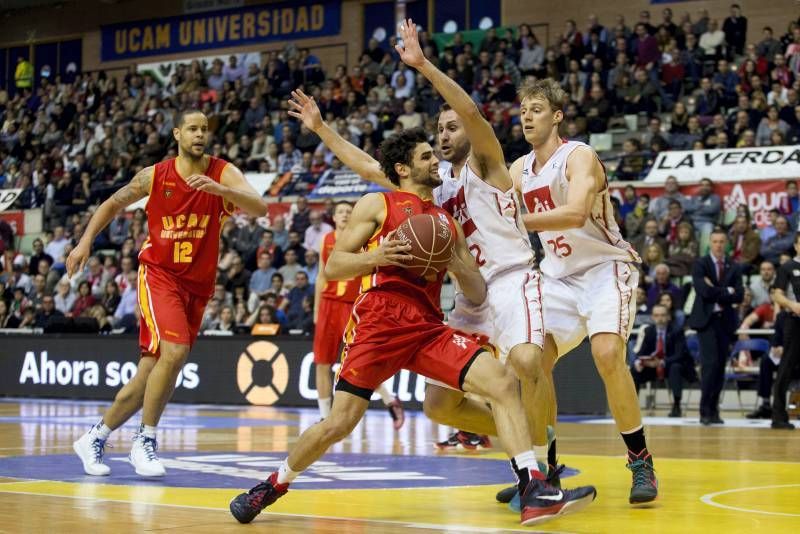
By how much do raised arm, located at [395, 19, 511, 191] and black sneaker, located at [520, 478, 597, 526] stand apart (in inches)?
64.2

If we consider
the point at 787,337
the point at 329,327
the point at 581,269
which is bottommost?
the point at 787,337

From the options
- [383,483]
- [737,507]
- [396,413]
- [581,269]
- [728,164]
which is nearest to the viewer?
[737,507]

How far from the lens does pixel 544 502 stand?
5.17 metres

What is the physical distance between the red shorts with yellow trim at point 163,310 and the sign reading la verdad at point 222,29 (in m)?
22.2

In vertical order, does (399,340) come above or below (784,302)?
below

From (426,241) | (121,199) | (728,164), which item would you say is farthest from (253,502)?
(728,164)

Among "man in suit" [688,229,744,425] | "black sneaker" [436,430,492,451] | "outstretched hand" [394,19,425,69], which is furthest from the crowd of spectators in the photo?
"outstretched hand" [394,19,425,69]

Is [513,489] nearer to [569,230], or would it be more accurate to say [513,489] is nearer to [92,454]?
[569,230]

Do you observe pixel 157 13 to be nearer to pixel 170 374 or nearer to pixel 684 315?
pixel 684 315

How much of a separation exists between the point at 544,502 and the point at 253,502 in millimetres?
1270

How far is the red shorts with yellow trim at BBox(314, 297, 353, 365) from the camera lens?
36.3 feet

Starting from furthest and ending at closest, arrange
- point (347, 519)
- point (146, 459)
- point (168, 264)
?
point (168, 264) < point (146, 459) < point (347, 519)

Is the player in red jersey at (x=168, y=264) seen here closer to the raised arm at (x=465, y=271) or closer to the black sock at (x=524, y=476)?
the raised arm at (x=465, y=271)

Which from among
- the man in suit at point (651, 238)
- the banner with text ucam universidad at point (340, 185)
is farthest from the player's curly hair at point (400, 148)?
the banner with text ucam universidad at point (340, 185)
